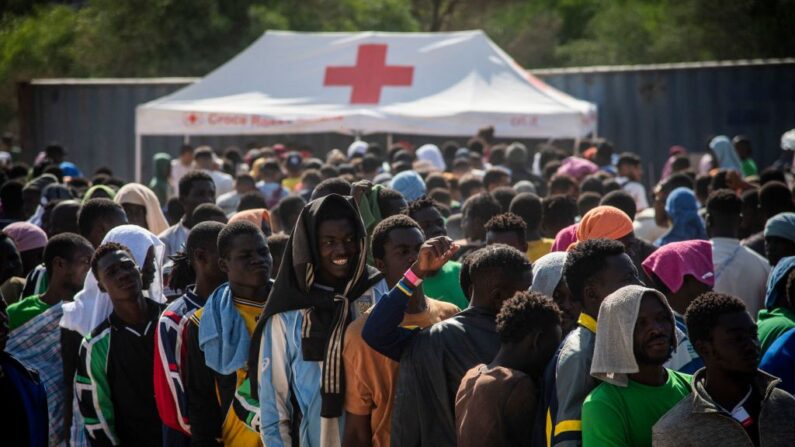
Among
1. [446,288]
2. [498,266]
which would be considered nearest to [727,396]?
[498,266]

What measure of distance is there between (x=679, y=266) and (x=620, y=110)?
14.6m

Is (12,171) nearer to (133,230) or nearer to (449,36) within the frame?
(449,36)

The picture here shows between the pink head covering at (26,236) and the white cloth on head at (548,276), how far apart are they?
4009mm

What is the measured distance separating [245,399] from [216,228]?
1092 mm

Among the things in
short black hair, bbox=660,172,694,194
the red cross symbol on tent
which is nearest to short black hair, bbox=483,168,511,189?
short black hair, bbox=660,172,694,194

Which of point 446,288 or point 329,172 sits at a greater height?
point 446,288

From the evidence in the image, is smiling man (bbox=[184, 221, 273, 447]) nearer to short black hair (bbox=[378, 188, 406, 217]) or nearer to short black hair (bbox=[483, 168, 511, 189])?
short black hair (bbox=[378, 188, 406, 217])

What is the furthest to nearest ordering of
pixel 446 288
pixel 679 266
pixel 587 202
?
pixel 587 202
pixel 446 288
pixel 679 266

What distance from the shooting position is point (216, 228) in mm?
5480

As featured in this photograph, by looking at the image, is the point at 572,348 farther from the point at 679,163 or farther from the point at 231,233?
the point at 679,163

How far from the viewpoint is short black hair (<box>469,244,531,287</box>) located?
13.4ft

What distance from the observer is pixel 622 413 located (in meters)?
3.46

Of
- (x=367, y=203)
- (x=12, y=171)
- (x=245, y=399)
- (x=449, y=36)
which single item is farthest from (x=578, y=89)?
(x=245, y=399)

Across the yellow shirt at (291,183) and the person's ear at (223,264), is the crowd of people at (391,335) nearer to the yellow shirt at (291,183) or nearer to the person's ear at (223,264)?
the person's ear at (223,264)
